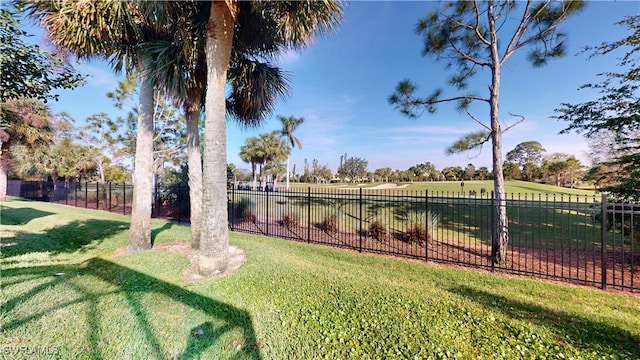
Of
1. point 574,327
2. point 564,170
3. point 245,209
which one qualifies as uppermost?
point 564,170

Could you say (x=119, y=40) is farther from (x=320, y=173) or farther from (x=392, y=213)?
(x=320, y=173)

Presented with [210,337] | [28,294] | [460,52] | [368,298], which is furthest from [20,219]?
[460,52]

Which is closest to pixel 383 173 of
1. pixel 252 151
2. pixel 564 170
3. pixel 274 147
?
pixel 564 170

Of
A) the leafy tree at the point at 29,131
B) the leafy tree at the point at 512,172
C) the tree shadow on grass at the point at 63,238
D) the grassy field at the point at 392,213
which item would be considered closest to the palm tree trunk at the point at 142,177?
the tree shadow on grass at the point at 63,238

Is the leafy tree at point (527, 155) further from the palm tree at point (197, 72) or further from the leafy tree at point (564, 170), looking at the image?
the palm tree at point (197, 72)

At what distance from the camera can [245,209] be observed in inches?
460

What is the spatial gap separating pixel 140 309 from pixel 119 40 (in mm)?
5964

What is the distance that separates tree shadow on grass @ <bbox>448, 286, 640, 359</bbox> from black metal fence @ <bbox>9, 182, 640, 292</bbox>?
1508mm

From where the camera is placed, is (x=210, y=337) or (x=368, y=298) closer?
(x=210, y=337)

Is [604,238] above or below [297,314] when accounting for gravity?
above

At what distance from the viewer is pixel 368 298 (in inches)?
140

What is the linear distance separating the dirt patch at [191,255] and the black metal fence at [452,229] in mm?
3026

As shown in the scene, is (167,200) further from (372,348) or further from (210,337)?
(372,348)

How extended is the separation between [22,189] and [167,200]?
20.6 meters
